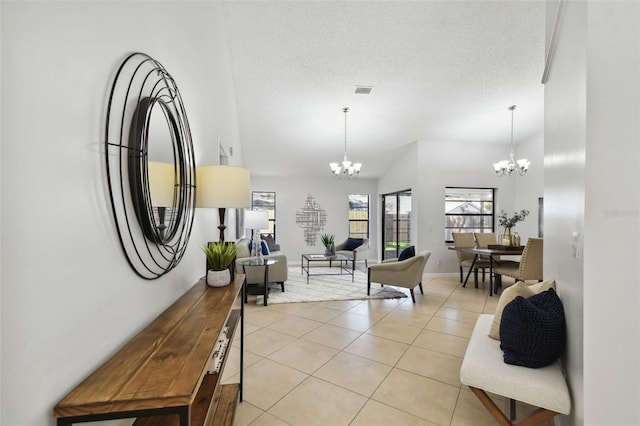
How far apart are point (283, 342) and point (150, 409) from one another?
94.8 inches

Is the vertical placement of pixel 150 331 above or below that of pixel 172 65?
below

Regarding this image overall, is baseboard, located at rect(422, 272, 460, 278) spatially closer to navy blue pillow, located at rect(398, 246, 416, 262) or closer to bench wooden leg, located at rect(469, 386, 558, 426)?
navy blue pillow, located at rect(398, 246, 416, 262)

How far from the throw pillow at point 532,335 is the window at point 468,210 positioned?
490 centimetres

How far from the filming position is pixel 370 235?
8.55m

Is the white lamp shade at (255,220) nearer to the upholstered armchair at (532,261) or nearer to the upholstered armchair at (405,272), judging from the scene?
the upholstered armchair at (405,272)

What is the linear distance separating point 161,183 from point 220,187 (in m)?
0.47

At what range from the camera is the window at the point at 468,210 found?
636 centimetres

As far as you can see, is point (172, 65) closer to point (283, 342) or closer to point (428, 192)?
point (283, 342)

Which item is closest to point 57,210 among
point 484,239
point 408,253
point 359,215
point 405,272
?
point 405,272

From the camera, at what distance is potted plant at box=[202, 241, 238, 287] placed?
1.83m

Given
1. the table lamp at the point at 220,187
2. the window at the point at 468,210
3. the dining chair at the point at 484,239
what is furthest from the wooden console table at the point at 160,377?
the window at the point at 468,210

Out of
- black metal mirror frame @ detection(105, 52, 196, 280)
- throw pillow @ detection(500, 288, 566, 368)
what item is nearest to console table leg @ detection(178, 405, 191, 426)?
black metal mirror frame @ detection(105, 52, 196, 280)

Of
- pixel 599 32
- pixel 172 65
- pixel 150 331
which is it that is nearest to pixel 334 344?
pixel 150 331

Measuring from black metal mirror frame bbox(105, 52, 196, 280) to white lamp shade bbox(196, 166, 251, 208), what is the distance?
10.1 inches
